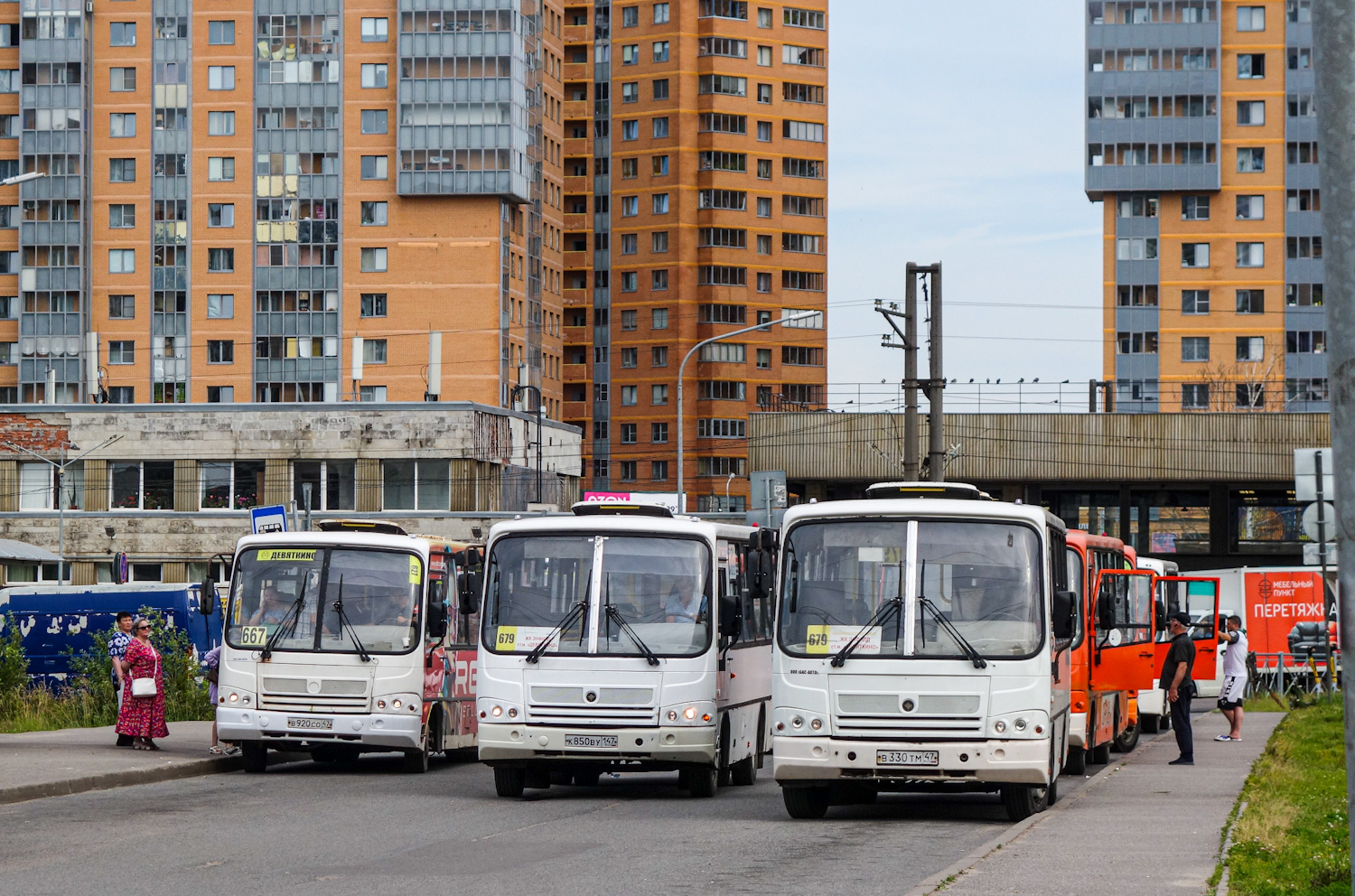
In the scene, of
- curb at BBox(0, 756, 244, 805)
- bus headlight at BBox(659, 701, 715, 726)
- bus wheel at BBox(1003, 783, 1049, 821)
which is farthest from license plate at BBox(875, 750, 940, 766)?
curb at BBox(0, 756, 244, 805)

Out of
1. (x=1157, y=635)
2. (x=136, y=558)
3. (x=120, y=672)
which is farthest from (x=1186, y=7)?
(x=120, y=672)

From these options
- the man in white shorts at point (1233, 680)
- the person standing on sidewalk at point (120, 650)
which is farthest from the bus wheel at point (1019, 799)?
the man in white shorts at point (1233, 680)

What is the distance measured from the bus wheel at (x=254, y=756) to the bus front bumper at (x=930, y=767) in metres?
8.56

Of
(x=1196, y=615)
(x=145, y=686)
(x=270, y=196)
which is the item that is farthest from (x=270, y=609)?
(x=270, y=196)

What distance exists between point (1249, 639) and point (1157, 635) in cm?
2289

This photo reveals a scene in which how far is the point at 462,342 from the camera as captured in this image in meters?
96.9

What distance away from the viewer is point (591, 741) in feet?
62.4

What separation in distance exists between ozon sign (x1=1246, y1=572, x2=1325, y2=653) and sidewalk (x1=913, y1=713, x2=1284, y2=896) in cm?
2712

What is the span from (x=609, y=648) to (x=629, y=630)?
0.81 ft

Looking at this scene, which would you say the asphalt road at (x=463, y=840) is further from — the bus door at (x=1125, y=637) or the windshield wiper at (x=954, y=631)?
the bus door at (x=1125, y=637)

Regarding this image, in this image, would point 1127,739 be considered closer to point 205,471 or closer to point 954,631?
point 954,631

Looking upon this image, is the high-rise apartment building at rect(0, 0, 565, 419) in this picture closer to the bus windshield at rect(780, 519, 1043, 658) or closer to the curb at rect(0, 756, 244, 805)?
the curb at rect(0, 756, 244, 805)

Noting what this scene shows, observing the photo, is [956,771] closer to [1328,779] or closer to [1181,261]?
[1328,779]

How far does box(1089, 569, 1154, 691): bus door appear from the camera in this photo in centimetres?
2431
